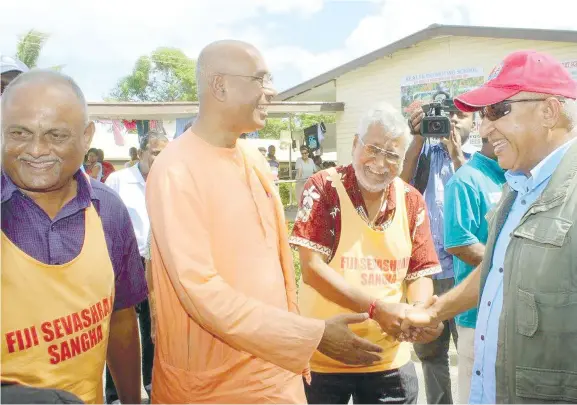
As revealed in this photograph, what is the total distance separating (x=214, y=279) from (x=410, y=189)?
1.61 m

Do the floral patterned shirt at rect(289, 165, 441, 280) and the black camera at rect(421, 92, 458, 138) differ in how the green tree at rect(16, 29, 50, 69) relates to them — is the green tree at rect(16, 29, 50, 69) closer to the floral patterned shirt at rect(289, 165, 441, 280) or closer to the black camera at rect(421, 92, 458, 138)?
the black camera at rect(421, 92, 458, 138)

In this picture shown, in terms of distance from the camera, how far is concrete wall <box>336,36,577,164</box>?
39.0 ft

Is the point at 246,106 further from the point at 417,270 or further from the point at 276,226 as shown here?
the point at 417,270

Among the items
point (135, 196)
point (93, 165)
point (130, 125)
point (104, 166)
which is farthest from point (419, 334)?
point (130, 125)

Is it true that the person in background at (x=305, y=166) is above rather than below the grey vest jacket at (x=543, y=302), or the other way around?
below

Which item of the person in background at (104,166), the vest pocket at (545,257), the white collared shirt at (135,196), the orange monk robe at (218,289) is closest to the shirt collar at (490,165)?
the vest pocket at (545,257)

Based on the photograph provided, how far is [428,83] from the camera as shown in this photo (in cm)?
1361

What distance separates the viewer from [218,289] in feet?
6.15

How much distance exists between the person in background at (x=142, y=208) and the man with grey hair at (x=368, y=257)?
2289 mm

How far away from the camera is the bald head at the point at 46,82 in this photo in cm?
190

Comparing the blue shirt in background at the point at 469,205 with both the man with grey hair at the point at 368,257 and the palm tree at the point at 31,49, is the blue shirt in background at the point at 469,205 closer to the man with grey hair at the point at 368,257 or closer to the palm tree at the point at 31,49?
the man with grey hair at the point at 368,257

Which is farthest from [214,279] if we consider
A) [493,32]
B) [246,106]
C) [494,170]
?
[493,32]

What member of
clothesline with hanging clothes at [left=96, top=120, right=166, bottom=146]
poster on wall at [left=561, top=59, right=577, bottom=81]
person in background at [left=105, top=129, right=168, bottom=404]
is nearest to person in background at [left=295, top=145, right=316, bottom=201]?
clothesline with hanging clothes at [left=96, top=120, right=166, bottom=146]

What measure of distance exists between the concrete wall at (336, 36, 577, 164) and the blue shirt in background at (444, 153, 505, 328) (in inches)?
340
